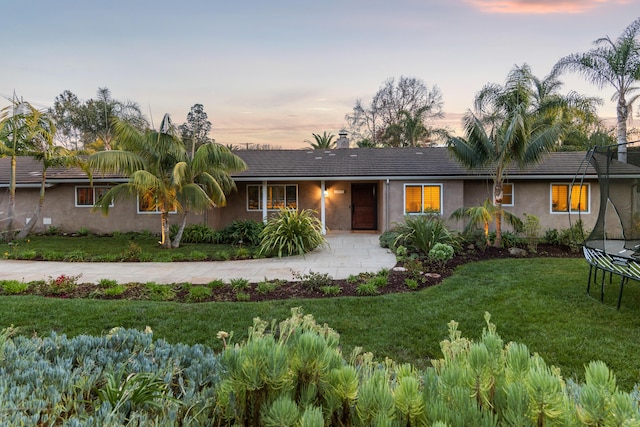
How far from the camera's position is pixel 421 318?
16.9 ft

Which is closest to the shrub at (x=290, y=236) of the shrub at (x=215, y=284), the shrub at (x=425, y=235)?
the shrub at (x=425, y=235)

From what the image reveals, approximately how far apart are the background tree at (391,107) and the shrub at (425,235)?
22964 millimetres

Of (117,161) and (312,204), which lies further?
(312,204)

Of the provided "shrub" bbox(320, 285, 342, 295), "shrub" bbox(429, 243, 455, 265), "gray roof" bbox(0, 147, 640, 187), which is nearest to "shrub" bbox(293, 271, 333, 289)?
"shrub" bbox(320, 285, 342, 295)

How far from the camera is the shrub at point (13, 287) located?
639 cm

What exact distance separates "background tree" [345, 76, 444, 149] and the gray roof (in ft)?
52.5

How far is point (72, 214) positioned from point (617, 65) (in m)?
24.1

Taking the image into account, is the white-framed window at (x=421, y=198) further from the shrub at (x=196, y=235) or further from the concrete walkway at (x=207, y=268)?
the shrub at (x=196, y=235)

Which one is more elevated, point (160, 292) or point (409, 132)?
point (409, 132)

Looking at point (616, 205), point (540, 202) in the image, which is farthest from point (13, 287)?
point (540, 202)

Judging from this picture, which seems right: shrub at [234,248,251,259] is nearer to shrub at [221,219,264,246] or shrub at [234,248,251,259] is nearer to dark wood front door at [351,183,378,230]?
shrub at [221,219,264,246]

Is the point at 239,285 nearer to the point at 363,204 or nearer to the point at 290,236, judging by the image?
the point at 290,236

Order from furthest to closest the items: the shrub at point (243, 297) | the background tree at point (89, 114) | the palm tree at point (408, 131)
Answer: the background tree at point (89, 114)
the palm tree at point (408, 131)
the shrub at point (243, 297)

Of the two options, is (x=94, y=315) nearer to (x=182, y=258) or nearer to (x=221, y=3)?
(x=182, y=258)
